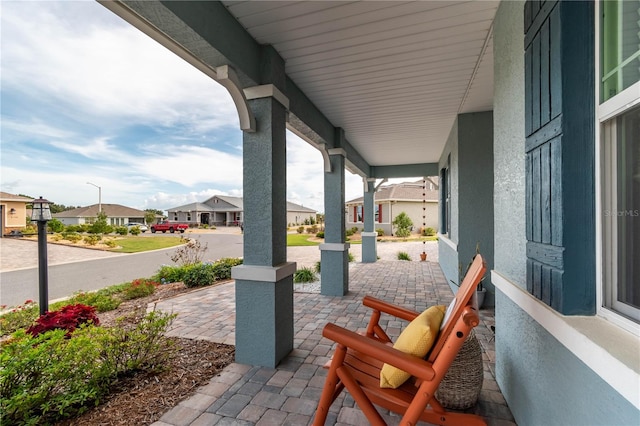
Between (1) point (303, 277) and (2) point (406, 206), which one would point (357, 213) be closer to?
(2) point (406, 206)

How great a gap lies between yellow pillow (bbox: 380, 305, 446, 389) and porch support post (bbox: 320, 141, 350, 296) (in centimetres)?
343

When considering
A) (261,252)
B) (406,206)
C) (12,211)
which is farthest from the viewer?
(406,206)

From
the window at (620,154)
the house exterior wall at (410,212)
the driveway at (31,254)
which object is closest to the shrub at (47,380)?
the window at (620,154)

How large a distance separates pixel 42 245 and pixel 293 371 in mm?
3961

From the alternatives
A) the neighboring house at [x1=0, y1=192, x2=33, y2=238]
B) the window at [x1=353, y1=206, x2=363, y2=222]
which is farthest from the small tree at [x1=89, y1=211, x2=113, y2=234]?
the window at [x1=353, y1=206, x2=363, y2=222]

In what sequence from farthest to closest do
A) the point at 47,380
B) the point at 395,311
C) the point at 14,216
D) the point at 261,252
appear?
1. the point at 14,216
2. the point at 261,252
3. the point at 395,311
4. the point at 47,380

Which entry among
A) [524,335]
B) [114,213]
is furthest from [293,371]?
[114,213]

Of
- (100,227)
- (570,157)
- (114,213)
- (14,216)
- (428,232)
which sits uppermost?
(114,213)

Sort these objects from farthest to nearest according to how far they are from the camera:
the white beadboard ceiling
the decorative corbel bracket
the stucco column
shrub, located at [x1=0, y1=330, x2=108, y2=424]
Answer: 1. the stucco column
2. the decorative corbel bracket
3. the white beadboard ceiling
4. shrub, located at [x1=0, y1=330, x2=108, y2=424]

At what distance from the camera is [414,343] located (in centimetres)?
162

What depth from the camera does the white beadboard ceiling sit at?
7.12 feet

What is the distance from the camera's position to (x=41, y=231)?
3.88m

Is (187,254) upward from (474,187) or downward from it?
downward

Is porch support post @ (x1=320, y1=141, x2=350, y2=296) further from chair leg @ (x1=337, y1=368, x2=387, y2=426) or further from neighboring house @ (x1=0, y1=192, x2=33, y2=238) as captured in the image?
neighboring house @ (x1=0, y1=192, x2=33, y2=238)
